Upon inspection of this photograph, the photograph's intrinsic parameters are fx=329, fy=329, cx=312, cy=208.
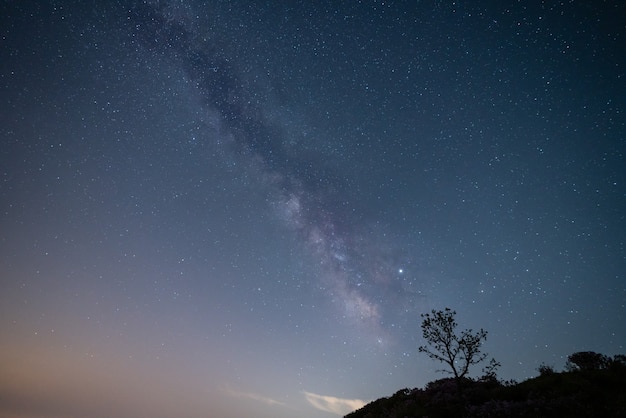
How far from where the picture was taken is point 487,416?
59.7ft

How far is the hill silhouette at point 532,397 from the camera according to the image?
16.9m

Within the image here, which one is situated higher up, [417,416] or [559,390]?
[559,390]

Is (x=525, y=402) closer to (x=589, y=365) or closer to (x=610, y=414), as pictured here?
(x=610, y=414)

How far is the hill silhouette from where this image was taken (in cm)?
1686

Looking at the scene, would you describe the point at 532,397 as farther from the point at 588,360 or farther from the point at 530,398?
the point at 588,360

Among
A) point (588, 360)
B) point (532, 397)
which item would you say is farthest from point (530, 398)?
point (588, 360)

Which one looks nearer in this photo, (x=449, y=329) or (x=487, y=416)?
(x=487, y=416)

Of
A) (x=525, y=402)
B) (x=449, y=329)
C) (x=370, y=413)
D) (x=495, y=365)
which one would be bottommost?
(x=370, y=413)

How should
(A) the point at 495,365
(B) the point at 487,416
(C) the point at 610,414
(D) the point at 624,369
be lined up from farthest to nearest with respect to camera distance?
(A) the point at 495,365 < (D) the point at 624,369 < (B) the point at 487,416 < (C) the point at 610,414

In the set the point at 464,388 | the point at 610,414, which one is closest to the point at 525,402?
the point at 610,414

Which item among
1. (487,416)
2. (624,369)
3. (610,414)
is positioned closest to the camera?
(610,414)

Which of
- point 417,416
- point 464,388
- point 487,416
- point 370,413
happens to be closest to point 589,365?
point 464,388

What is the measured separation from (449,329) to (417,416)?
620 cm

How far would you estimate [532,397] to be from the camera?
1897 centimetres
